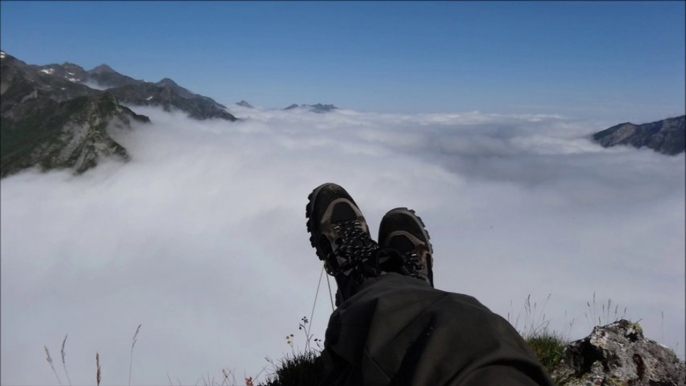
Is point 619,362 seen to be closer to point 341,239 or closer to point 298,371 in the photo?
point 298,371

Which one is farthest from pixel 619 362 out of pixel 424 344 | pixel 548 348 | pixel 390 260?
pixel 424 344

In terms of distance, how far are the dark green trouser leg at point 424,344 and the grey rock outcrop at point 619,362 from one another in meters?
1.38

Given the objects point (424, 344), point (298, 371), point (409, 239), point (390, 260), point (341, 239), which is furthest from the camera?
point (409, 239)

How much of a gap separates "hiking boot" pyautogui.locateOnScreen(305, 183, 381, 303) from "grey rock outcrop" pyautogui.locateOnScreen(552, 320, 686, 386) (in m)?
1.38

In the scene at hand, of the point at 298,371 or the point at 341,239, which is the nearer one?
the point at 298,371

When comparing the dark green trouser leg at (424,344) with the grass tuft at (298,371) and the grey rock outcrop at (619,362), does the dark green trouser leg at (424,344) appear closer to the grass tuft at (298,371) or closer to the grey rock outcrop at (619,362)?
the grass tuft at (298,371)

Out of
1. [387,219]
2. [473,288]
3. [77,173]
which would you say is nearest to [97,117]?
[77,173]

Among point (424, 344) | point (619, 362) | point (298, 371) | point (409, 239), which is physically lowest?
point (298, 371)

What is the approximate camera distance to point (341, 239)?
4.33 m

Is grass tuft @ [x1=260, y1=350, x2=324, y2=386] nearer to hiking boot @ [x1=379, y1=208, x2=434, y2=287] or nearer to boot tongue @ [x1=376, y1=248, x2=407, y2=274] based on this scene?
boot tongue @ [x1=376, y1=248, x2=407, y2=274]

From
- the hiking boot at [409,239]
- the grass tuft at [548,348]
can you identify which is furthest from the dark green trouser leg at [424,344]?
the hiking boot at [409,239]

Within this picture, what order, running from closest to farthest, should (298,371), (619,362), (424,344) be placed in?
(424,344)
(619,362)
(298,371)

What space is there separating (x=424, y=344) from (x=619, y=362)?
1869 millimetres

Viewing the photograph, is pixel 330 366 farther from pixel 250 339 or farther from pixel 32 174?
pixel 32 174
